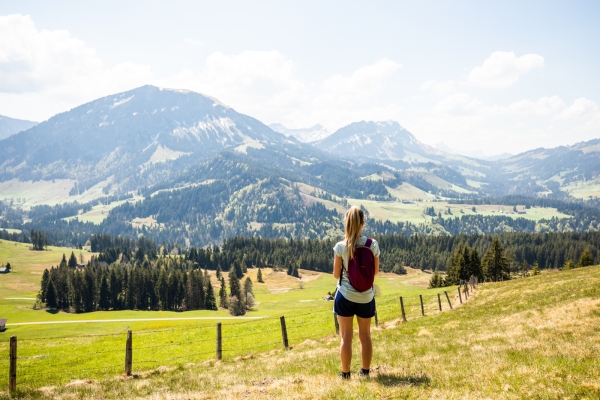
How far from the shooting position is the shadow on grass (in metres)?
10.1

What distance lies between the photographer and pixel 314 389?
10.3m

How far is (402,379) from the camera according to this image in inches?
419

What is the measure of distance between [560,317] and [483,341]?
7.76 metres

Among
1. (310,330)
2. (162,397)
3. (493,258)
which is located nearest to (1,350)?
(310,330)

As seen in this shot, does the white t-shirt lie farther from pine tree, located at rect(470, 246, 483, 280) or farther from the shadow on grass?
pine tree, located at rect(470, 246, 483, 280)

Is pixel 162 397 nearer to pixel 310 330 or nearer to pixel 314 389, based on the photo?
pixel 314 389

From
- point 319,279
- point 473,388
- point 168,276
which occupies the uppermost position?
point 473,388

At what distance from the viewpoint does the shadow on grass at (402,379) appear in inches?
399

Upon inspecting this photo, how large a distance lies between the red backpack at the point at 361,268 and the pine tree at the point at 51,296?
468 ft

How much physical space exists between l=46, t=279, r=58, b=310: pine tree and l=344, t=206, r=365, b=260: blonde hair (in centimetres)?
14277

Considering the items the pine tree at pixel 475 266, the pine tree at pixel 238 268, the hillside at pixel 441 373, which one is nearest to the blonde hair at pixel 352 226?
the hillside at pixel 441 373

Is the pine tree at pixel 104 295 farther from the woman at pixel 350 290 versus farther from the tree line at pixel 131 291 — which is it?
the woman at pixel 350 290

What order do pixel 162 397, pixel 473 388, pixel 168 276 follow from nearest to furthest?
pixel 473 388 → pixel 162 397 → pixel 168 276

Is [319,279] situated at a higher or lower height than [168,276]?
lower
